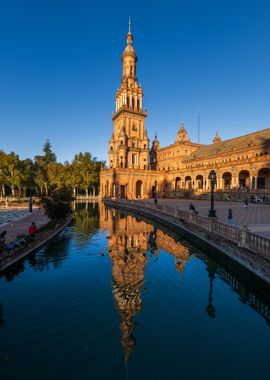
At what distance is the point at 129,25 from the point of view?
2874 inches

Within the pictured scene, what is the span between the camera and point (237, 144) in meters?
52.8

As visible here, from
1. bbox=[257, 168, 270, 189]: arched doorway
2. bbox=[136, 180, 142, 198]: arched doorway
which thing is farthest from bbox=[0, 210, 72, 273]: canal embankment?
bbox=[136, 180, 142, 198]: arched doorway

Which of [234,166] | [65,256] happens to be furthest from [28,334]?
[234,166]

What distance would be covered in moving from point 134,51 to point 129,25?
10.9m

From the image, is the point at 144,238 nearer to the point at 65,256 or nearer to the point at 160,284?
the point at 65,256

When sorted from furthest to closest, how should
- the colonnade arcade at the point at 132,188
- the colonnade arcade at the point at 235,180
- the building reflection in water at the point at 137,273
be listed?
the colonnade arcade at the point at 132,188 → the colonnade arcade at the point at 235,180 → the building reflection in water at the point at 137,273

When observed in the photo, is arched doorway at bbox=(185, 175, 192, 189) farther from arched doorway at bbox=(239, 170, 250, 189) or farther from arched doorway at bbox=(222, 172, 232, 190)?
arched doorway at bbox=(239, 170, 250, 189)

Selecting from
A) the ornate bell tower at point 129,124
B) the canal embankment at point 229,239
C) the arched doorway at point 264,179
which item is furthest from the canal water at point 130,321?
the ornate bell tower at point 129,124

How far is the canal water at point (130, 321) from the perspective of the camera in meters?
5.23

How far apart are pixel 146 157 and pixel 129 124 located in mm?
11380

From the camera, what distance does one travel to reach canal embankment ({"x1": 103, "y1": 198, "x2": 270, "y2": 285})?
884 cm

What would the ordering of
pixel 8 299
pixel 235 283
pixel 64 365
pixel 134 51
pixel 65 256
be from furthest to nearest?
pixel 134 51 → pixel 65 256 → pixel 235 283 → pixel 8 299 → pixel 64 365

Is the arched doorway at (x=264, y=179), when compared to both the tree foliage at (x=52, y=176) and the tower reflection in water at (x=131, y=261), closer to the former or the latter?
the tower reflection in water at (x=131, y=261)

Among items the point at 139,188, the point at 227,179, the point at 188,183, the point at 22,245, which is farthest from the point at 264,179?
the point at 22,245
